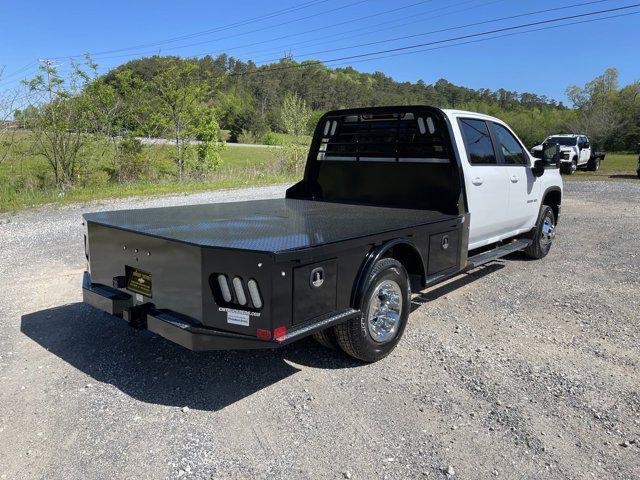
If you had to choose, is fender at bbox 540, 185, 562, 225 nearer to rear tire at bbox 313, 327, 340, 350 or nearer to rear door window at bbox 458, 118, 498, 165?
rear door window at bbox 458, 118, 498, 165

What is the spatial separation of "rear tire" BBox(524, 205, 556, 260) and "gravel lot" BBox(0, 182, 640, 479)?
164 cm

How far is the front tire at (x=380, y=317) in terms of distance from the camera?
3826mm

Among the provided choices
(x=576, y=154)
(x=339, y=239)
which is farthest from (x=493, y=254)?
(x=576, y=154)

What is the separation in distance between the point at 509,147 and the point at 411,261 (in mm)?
3033

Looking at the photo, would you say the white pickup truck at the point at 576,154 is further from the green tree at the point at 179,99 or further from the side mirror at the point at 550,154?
the side mirror at the point at 550,154

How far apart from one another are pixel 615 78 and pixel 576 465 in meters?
86.0

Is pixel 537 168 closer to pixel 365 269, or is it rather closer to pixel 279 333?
pixel 365 269

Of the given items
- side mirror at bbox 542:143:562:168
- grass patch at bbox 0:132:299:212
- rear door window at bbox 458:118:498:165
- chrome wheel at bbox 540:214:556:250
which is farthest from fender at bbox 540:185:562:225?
grass patch at bbox 0:132:299:212

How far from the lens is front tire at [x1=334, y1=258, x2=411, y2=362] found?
3.83 meters

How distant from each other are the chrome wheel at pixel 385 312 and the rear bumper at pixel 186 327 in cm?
36

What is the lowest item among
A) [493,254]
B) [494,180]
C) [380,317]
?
[380,317]

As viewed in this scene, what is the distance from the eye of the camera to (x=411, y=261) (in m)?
4.42

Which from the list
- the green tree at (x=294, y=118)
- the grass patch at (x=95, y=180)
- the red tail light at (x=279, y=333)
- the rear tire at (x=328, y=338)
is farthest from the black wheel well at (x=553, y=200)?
the green tree at (x=294, y=118)

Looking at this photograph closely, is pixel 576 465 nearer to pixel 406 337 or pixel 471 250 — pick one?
pixel 406 337
